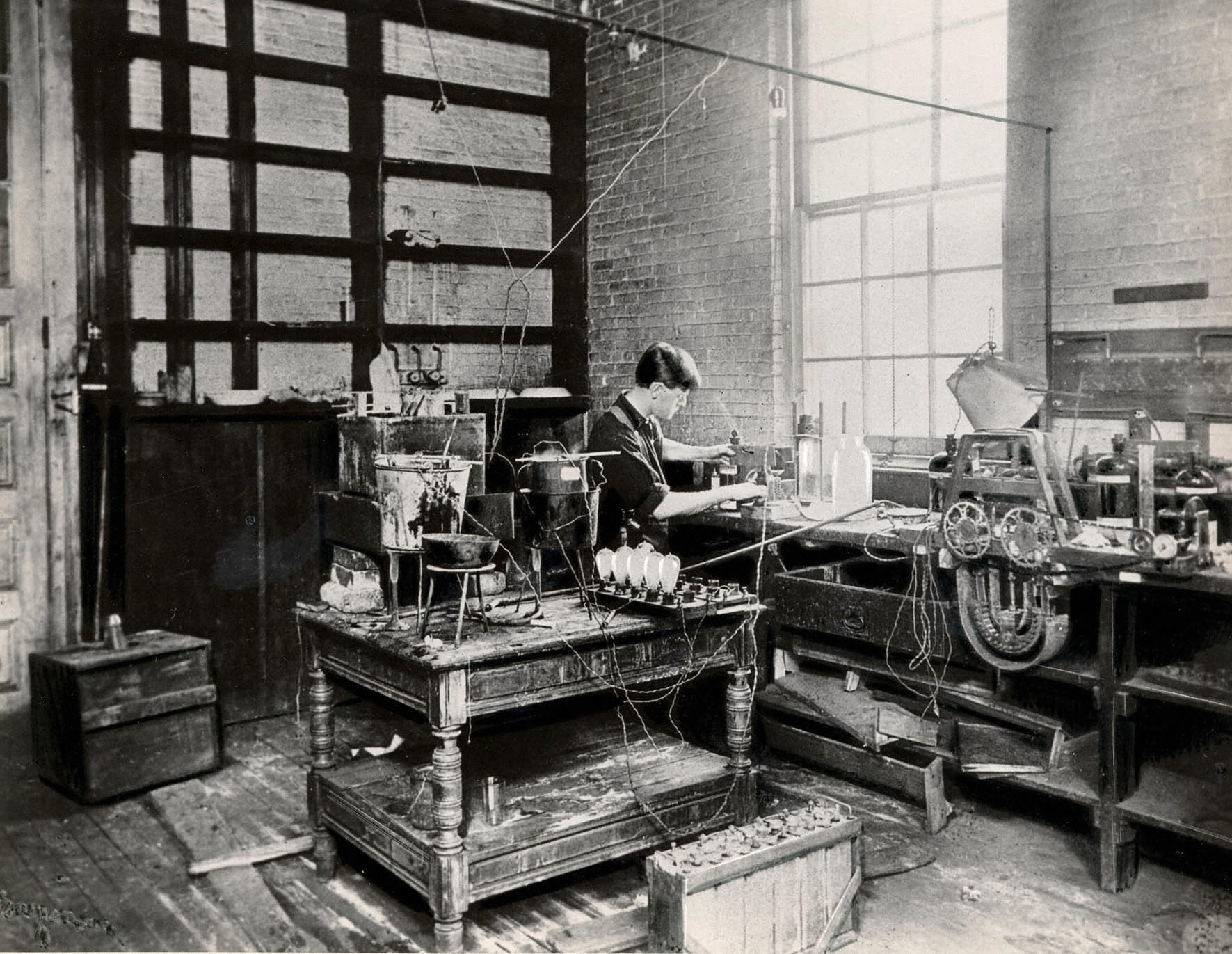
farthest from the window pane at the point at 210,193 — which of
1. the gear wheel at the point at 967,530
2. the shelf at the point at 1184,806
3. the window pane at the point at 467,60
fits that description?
the shelf at the point at 1184,806

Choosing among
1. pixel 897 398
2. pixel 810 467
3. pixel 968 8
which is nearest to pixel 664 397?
pixel 810 467

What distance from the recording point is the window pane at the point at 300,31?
5766mm

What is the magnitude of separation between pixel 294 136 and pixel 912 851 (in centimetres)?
482

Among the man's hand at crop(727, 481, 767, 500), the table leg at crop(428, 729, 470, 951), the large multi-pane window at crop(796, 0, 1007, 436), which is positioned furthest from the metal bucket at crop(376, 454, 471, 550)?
the large multi-pane window at crop(796, 0, 1007, 436)

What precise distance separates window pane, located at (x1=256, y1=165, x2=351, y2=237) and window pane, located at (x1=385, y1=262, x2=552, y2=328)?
0.45 m

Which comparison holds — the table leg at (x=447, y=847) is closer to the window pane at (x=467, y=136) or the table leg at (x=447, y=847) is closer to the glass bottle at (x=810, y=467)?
the glass bottle at (x=810, y=467)

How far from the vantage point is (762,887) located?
2963 mm

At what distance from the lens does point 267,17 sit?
5.78m

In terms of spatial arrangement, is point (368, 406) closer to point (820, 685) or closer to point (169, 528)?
point (169, 528)

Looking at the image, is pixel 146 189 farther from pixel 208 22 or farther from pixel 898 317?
pixel 898 317

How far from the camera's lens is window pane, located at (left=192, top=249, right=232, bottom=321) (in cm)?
559

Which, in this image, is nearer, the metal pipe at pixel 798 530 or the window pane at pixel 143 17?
the metal pipe at pixel 798 530

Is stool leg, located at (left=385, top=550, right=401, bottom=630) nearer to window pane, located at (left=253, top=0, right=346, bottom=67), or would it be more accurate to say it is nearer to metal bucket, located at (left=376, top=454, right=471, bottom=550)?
metal bucket, located at (left=376, top=454, right=471, bottom=550)

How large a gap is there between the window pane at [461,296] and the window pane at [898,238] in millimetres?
2367
